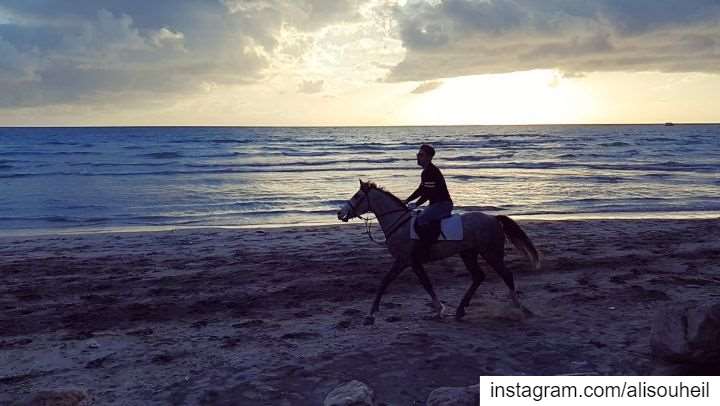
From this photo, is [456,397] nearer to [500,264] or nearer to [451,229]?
[451,229]

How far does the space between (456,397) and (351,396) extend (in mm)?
1000

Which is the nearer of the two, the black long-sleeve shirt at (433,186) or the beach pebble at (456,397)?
the beach pebble at (456,397)

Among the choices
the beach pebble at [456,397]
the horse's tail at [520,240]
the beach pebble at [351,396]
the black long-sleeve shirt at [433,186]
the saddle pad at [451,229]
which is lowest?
the beach pebble at [351,396]

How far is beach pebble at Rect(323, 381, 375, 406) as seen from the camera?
17.8ft

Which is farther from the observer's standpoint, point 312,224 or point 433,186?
point 312,224

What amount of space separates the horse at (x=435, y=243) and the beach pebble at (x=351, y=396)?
8.97 feet

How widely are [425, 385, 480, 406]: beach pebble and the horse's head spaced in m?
3.84

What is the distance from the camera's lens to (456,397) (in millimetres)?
5203

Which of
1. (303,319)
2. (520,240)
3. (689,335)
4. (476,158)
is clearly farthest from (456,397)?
(476,158)

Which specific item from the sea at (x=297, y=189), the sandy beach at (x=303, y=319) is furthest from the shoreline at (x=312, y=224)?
the sandy beach at (x=303, y=319)

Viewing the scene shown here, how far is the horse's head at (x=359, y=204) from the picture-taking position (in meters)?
8.78

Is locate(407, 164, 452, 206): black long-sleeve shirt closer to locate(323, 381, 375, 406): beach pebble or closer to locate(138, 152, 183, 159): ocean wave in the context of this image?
locate(323, 381, 375, 406): beach pebble

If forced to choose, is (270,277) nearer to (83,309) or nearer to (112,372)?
(83,309)

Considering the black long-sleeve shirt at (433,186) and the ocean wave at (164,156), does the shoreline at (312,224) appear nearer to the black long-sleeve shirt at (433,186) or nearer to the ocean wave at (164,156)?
the black long-sleeve shirt at (433,186)
